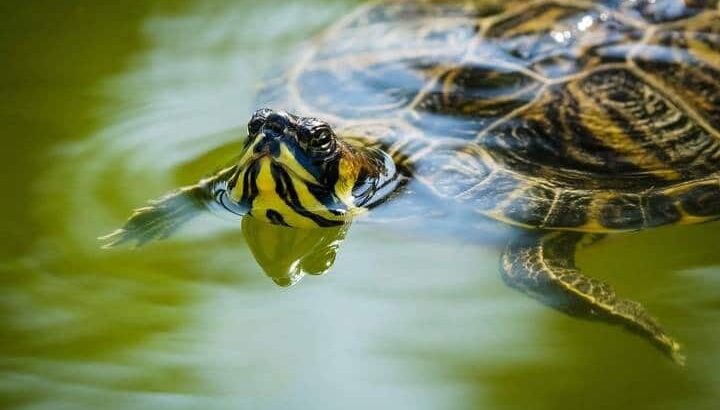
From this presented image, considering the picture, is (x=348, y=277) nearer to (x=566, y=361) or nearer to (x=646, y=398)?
(x=566, y=361)

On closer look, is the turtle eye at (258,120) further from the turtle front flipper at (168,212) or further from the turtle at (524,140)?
the turtle front flipper at (168,212)

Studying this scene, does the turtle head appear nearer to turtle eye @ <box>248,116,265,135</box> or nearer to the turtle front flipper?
turtle eye @ <box>248,116,265,135</box>

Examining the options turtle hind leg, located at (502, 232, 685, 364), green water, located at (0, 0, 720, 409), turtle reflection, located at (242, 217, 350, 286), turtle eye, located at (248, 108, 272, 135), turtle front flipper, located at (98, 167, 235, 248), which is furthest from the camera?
turtle front flipper, located at (98, 167, 235, 248)

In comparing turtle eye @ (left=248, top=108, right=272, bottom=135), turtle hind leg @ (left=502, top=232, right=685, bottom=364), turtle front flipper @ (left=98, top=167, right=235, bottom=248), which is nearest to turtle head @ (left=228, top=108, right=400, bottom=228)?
turtle eye @ (left=248, top=108, right=272, bottom=135)

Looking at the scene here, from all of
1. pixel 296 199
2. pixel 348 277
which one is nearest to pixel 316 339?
pixel 348 277

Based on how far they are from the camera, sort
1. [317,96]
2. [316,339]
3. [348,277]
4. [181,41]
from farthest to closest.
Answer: [181,41], [317,96], [348,277], [316,339]

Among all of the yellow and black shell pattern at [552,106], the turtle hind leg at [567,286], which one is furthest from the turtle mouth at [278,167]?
the turtle hind leg at [567,286]
